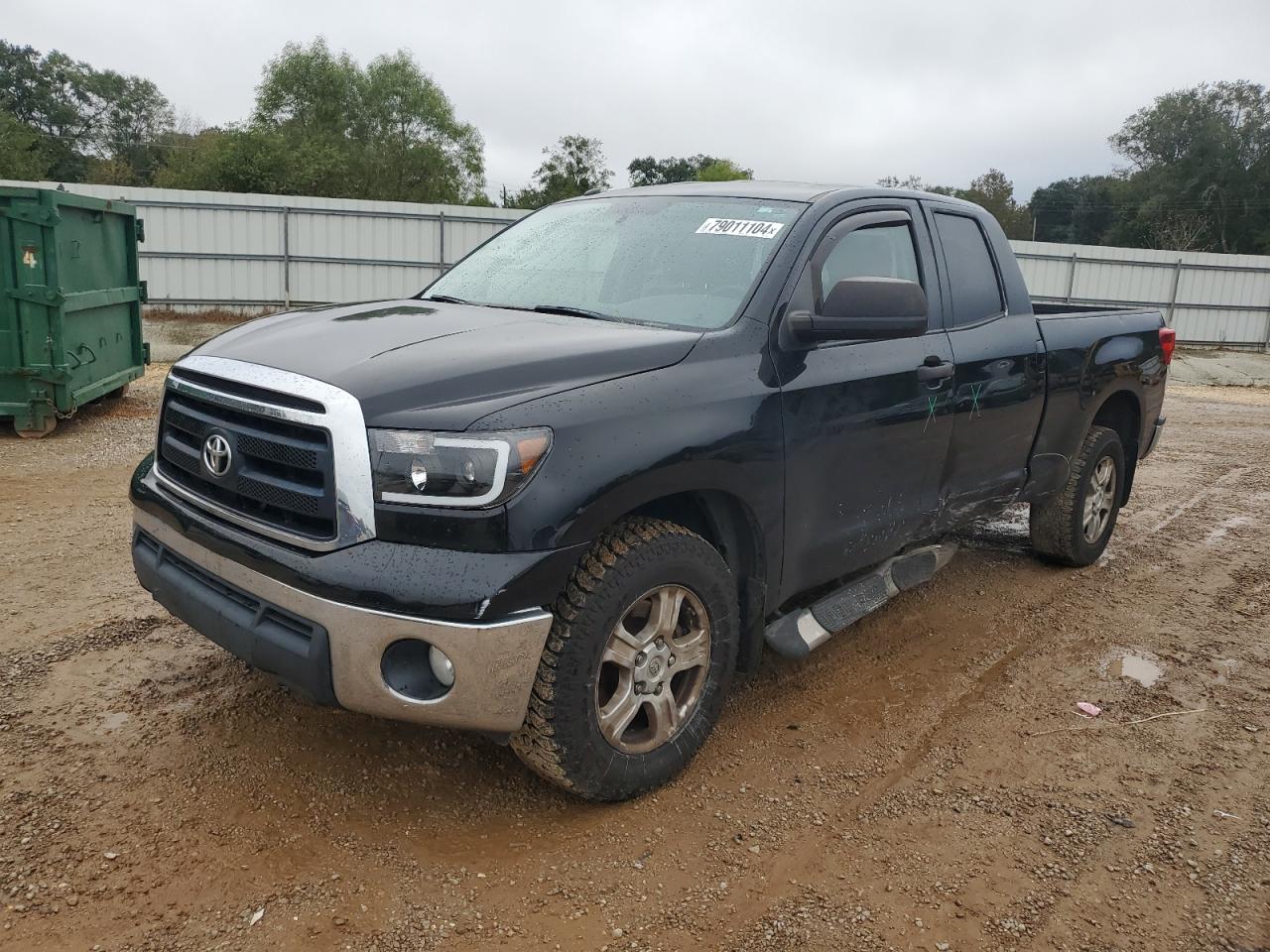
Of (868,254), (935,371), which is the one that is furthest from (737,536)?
(868,254)

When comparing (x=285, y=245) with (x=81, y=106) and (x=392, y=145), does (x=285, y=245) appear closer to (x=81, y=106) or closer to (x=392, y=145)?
(x=392, y=145)

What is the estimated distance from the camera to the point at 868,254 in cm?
386

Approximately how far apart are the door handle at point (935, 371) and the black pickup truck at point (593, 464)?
16mm

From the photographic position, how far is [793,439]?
3.24m

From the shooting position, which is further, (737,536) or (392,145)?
(392,145)

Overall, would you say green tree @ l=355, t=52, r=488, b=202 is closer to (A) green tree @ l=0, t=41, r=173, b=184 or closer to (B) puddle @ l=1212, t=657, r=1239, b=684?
(A) green tree @ l=0, t=41, r=173, b=184

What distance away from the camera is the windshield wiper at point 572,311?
338cm

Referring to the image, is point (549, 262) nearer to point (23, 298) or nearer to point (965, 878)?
point (965, 878)

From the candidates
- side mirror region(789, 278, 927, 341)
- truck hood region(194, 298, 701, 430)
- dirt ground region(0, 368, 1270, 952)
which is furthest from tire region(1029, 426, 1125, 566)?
truck hood region(194, 298, 701, 430)

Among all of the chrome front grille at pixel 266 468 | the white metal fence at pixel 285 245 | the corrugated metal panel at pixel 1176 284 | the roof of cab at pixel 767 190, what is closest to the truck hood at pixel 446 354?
the chrome front grille at pixel 266 468

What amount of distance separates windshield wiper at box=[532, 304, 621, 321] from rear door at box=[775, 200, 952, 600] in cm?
60

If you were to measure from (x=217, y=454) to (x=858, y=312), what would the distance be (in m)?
2.02

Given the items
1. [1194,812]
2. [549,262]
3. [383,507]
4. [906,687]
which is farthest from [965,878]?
[549,262]

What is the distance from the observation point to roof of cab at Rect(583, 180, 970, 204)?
377 centimetres
